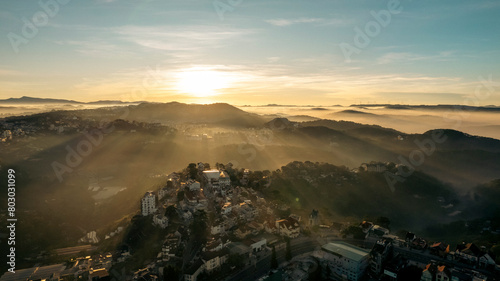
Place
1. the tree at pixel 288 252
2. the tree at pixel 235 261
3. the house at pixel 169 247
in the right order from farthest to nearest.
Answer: the house at pixel 169 247, the tree at pixel 288 252, the tree at pixel 235 261

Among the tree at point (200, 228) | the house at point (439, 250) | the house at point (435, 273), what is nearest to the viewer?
the house at point (435, 273)

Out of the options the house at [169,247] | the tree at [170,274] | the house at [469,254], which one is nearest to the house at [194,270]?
the tree at [170,274]

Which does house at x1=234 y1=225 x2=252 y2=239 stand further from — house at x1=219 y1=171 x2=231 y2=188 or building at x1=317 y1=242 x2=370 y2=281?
house at x1=219 y1=171 x2=231 y2=188

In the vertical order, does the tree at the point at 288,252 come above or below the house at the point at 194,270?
above

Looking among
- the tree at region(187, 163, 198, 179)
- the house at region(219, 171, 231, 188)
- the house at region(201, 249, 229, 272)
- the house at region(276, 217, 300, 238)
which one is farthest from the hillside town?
the tree at region(187, 163, 198, 179)

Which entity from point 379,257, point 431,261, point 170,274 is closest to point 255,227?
point 170,274

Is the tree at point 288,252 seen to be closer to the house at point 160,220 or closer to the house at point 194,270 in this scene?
the house at point 194,270
